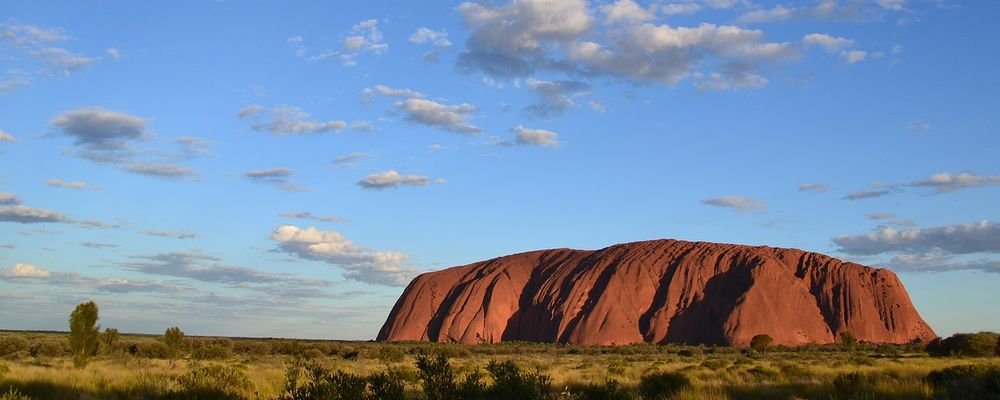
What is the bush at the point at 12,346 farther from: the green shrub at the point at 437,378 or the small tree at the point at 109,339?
the green shrub at the point at 437,378

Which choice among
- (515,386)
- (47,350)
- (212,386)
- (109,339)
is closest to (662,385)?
(515,386)

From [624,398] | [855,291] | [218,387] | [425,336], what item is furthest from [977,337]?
[425,336]

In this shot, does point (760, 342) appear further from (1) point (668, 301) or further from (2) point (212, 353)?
(2) point (212, 353)

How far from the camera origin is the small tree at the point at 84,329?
93.9ft

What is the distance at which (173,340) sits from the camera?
40844 millimetres

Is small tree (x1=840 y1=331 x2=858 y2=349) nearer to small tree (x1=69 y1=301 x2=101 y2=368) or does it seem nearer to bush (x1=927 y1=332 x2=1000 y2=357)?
bush (x1=927 y1=332 x2=1000 y2=357)

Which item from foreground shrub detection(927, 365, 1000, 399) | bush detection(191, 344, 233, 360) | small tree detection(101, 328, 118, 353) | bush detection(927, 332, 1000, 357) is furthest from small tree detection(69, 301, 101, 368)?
bush detection(927, 332, 1000, 357)

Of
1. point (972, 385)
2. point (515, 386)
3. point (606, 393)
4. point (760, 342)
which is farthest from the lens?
point (760, 342)

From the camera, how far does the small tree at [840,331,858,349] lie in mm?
75750

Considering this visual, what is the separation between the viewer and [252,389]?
15.1 m

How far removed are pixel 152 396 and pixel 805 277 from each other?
296 ft

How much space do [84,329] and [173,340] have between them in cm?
1236

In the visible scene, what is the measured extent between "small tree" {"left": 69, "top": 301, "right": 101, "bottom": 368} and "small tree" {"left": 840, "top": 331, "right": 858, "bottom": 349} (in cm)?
6328

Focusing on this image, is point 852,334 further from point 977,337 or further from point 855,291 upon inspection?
point 977,337
